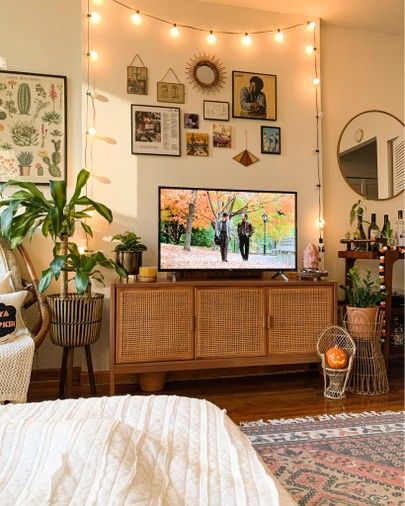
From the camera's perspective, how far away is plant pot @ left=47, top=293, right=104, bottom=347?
2.50 metres

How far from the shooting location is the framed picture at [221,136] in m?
3.18

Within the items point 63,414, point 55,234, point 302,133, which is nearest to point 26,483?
point 63,414

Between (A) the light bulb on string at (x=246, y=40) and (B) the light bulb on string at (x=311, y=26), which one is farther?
(B) the light bulb on string at (x=311, y=26)

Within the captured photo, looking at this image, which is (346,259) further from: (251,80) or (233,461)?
(233,461)

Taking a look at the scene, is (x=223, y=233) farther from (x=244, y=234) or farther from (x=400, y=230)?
(x=400, y=230)

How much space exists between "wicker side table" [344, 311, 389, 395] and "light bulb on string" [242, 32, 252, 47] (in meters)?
2.34

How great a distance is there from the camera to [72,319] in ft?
8.22

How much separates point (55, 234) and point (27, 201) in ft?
0.84

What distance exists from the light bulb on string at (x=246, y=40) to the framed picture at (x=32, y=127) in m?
1.44

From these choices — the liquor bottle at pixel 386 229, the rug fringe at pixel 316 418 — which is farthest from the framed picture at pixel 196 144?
the rug fringe at pixel 316 418

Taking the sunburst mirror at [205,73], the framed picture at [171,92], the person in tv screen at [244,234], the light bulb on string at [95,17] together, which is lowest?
the person in tv screen at [244,234]

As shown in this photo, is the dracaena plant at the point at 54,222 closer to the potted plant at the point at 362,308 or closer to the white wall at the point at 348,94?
the potted plant at the point at 362,308

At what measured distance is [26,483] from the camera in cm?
70

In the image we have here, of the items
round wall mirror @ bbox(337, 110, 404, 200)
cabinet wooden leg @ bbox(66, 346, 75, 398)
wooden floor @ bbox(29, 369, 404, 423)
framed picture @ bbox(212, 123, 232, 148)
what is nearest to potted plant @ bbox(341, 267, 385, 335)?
wooden floor @ bbox(29, 369, 404, 423)
